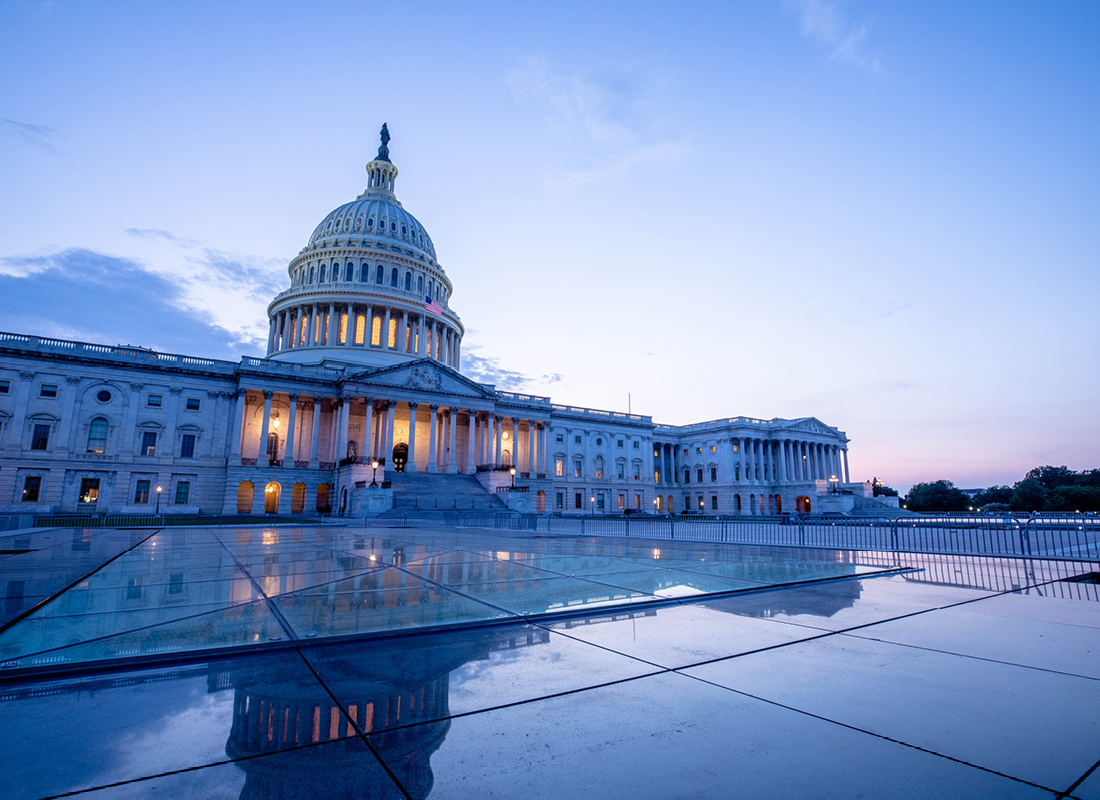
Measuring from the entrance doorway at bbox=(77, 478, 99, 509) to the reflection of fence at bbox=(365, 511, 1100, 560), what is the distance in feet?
117

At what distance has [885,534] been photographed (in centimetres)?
2523

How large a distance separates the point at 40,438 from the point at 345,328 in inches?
1300

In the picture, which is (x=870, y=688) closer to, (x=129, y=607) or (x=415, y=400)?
(x=129, y=607)

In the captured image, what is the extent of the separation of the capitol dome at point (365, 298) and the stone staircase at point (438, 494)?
16.6 meters

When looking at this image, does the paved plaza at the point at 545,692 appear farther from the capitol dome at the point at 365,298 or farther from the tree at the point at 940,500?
the tree at the point at 940,500

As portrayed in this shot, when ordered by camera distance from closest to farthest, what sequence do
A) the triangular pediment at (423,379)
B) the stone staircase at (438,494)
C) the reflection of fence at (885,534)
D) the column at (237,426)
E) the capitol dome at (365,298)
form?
the reflection of fence at (885,534) < the stone staircase at (438,494) < the column at (237,426) < the triangular pediment at (423,379) < the capitol dome at (365,298)

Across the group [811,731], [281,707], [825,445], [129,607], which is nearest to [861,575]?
[811,731]

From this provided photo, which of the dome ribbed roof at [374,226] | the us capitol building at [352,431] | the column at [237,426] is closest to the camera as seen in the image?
the us capitol building at [352,431]

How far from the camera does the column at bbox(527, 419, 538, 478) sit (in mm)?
74375

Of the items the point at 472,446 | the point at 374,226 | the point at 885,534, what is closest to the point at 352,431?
the point at 472,446

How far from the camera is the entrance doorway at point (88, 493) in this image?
50.7 m

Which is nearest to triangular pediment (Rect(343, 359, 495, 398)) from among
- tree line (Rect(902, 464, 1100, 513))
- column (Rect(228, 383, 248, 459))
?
column (Rect(228, 383, 248, 459))

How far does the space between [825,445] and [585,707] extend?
10423 centimetres

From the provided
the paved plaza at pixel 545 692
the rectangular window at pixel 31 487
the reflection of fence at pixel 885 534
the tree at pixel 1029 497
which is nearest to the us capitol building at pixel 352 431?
the rectangular window at pixel 31 487
